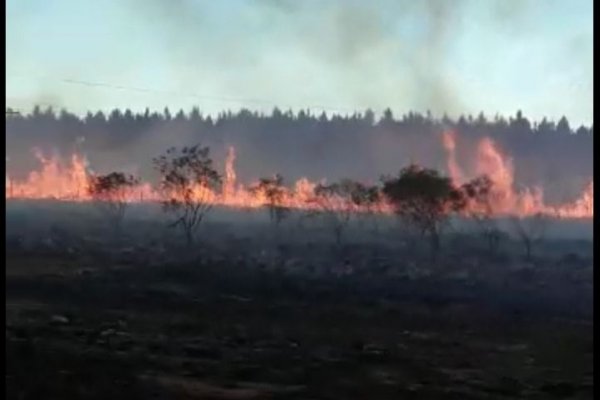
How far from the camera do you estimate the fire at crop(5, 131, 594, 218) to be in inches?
110

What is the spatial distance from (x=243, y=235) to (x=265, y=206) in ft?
0.55

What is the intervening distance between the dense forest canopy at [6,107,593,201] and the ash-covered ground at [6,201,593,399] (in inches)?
7.1

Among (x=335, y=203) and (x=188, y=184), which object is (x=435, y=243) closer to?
(x=335, y=203)

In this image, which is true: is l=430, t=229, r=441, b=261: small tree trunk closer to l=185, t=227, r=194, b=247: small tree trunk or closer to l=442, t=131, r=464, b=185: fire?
l=442, t=131, r=464, b=185: fire

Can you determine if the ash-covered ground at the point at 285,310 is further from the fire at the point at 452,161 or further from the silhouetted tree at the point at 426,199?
the fire at the point at 452,161

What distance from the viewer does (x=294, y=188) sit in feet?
9.41

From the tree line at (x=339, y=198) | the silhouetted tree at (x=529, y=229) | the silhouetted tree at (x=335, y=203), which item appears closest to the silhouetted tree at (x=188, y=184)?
the tree line at (x=339, y=198)

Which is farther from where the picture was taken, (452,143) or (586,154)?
→ (452,143)

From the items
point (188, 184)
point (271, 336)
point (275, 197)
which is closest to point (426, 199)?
point (275, 197)

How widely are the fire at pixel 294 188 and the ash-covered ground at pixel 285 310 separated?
0.19ft

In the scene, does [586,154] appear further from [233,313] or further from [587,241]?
[233,313]

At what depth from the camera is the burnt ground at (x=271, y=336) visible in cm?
250

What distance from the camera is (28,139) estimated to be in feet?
8.95

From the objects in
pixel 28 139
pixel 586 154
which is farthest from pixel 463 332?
pixel 28 139
